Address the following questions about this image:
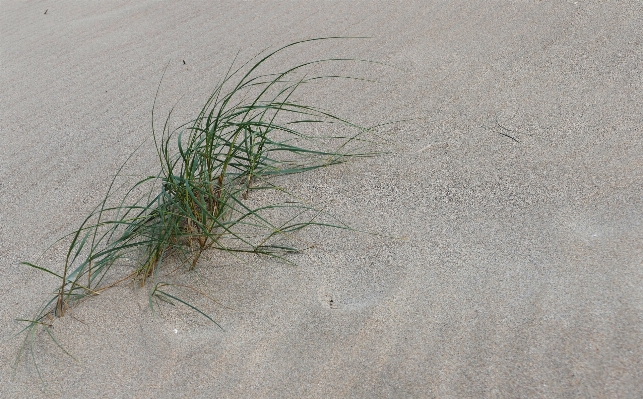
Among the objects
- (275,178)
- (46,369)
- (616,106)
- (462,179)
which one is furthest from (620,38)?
(46,369)

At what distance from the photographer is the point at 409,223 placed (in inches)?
86.4

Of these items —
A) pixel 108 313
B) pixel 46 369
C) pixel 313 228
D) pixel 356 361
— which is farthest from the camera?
pixel 313 228

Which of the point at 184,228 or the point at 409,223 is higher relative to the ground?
the point at 184,228

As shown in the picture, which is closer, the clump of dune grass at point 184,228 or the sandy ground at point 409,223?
the sandy ground at point 409,223

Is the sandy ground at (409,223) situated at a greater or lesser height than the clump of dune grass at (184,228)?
lesser

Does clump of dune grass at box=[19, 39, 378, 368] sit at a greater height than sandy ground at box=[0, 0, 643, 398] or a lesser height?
greater

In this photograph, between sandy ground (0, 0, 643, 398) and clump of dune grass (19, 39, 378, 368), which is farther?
clump of dune grass (19, 39, 378, 368)

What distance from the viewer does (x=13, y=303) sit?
2.10m

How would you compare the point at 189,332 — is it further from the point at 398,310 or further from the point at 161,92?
the point at 161,92

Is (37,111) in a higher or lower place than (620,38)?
higher

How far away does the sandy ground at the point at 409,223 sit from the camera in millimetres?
1735

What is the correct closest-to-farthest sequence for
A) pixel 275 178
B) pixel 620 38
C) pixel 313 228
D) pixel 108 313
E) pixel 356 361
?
pixel 356 361 → pixel 108 313 → pixel 313 228 → pixel 275 178 → pixel 620 38

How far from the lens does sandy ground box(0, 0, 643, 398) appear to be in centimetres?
174

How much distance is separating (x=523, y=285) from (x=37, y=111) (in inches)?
89.1
